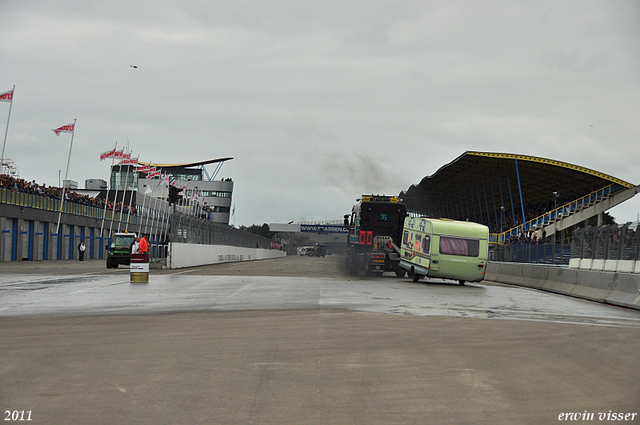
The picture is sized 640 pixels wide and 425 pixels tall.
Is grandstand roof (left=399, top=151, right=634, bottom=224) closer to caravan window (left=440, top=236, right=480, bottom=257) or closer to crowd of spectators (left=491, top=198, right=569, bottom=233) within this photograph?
crowd of spectators (left=491, top=198, right=569, bottom=233)

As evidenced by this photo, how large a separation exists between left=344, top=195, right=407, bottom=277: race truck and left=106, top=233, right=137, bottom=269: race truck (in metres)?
13.2

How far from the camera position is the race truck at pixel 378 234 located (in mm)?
33375

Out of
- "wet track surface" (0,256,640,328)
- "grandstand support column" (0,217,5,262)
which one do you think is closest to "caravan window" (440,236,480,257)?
"wet track surface" (0,256,640,328)

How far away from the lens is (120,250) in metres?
38.9

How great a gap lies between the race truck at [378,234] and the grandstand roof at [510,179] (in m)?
18.4

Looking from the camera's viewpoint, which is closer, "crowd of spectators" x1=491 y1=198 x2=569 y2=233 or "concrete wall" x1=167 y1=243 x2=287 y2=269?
"concrete wall" x1=167 y1=243 x2=287 y2=269

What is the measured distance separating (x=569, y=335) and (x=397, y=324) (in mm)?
2770

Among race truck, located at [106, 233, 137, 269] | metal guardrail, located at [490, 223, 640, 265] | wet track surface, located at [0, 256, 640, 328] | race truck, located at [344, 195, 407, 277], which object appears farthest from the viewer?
race truck, located at [106, 233, 137, 269]

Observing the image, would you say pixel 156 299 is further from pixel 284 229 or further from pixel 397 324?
pixel 284 229

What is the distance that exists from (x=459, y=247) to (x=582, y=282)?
599 cm

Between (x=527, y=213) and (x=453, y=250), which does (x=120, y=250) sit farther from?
(x=527, y=213)

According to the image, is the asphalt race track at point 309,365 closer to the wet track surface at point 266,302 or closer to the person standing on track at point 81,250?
the wet track surface at point 266,302

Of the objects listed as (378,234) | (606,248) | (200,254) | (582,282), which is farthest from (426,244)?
(200,254)

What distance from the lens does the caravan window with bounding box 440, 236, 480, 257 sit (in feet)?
88.8
